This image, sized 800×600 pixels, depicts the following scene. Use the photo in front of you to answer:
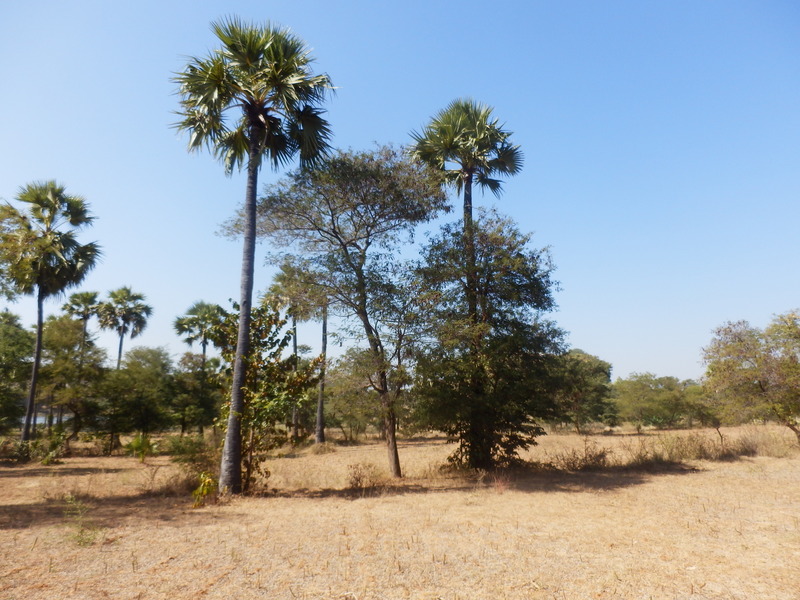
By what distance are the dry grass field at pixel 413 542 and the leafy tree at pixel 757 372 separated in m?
5.73

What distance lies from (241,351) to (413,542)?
6255 millimetres

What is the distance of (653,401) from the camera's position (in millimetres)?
37219

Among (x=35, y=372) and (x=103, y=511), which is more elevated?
(x=35, y=372)

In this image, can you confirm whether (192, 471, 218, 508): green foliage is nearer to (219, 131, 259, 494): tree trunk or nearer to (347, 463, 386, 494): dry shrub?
(219, 131, 259, 494): tree trunk

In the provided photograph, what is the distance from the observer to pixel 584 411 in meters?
34.8

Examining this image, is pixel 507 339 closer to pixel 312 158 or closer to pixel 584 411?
pixel 312 158

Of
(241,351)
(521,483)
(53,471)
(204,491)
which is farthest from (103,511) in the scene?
(53,471)

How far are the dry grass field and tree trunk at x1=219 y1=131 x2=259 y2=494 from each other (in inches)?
27.2

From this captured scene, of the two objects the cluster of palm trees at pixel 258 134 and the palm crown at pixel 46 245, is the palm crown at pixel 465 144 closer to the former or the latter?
the cluster of palm trees at pixel 258 134

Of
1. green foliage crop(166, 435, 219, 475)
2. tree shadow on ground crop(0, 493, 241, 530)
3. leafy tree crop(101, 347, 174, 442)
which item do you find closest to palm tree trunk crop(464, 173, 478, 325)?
green foliage crop(166, 435, 219, 475)

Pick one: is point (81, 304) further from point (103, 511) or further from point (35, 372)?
point (103, 511)

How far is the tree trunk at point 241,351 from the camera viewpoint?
1006 cm

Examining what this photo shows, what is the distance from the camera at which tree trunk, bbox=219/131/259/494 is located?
10.1 metres

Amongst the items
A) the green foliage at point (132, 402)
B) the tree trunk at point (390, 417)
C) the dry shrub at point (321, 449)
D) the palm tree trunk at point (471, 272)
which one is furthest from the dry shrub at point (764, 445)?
the green foliage at point (132, 402)
